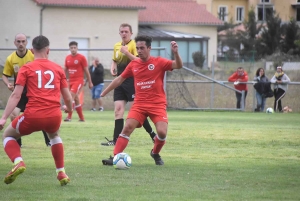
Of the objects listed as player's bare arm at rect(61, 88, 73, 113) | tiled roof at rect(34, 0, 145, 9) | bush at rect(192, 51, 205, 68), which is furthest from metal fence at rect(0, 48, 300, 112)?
bush at rect(192, 51, 205, 68)

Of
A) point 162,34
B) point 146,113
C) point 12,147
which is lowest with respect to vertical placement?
point 12,147

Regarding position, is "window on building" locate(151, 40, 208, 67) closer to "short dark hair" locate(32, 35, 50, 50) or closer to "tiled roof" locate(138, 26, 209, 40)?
"tiled roof" locate(138, 26, 209, 40)

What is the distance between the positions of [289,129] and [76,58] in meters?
5.94

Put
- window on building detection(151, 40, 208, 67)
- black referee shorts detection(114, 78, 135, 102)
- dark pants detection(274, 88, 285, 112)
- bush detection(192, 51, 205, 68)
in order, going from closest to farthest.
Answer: black referee shorts detection(114, 78, 135, 102), dark pants detection(274, 88, 285, 112), bush detection(192, 51, 205, 68), window on building detection(151, 40, 208, 67)

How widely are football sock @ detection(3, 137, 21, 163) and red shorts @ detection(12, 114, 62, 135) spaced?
0.16 m

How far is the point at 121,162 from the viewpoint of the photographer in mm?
9797

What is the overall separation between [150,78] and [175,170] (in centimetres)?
133

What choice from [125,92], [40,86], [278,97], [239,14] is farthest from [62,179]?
[239,14]

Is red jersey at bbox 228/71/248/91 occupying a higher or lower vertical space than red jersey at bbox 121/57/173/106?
lower

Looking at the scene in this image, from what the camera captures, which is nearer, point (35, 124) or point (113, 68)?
point (35, 124)

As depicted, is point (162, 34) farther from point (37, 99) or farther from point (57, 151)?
point (37, 99)

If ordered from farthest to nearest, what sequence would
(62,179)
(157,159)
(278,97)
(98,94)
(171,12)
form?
1. (171,12)
2. (278,97)
3. (98,94)
4. (157,159)
5. (62,179)

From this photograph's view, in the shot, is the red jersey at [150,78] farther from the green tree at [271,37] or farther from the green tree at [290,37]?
the green tree at [271,37]

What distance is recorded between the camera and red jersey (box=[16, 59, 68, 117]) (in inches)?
320
